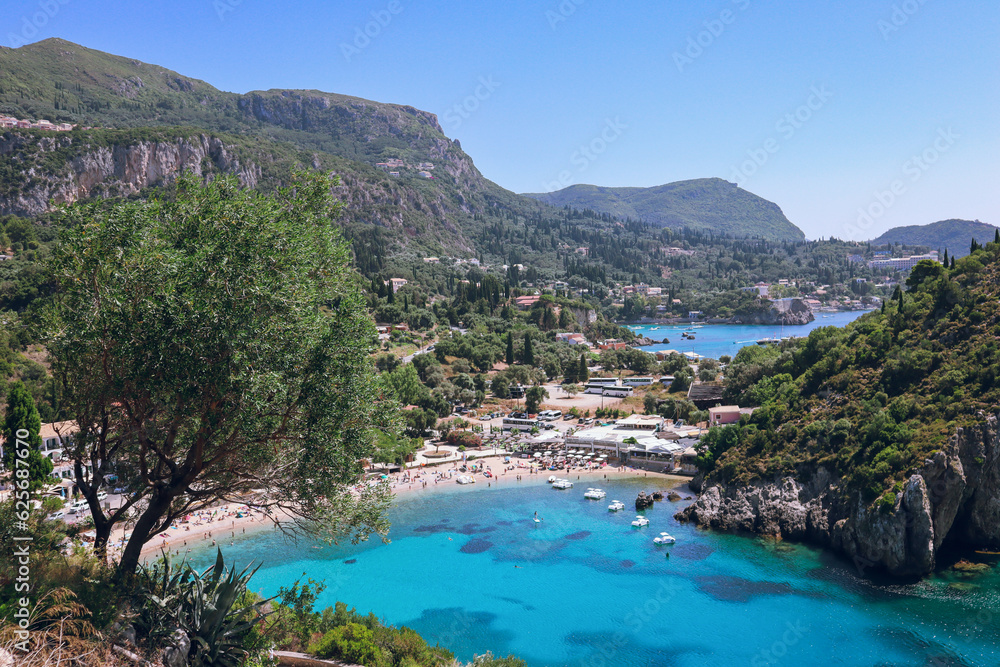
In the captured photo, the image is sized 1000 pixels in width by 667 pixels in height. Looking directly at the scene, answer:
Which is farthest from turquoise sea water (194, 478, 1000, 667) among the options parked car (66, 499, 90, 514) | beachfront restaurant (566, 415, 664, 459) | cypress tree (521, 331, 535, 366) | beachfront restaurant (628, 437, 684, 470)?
cypress tree (521, 331, 535, 366)

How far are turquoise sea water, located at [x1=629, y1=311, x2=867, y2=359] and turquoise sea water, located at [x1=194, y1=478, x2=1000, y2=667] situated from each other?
5863 cm

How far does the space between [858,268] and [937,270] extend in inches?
6256

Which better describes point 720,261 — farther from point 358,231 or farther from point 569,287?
point 358,231

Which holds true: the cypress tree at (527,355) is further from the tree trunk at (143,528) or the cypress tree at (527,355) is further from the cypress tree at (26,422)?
the tree trunk at (143,528)

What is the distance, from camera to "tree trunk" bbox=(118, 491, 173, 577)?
23.3 feet

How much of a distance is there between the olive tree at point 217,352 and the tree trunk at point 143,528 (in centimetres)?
2

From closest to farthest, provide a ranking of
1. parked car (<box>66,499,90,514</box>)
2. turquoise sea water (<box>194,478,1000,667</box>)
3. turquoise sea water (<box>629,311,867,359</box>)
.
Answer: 1. turquoise sea water (<box>194,478,1000,667</box>)
2. parked car (<box>66,499,90,514</box>)
3. turquoise sea water (<box>629,311,867,359</box>)

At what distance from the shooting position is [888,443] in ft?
79.1

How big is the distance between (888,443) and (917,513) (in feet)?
10.5

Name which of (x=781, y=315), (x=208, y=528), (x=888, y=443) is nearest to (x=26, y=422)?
(x=208, y=528)

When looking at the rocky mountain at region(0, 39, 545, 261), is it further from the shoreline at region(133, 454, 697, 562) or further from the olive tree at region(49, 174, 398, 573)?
the olive tree at region(49, 174, 398, 573)

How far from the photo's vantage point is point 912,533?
21.8 m

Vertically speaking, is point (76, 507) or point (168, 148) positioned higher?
point (168, 148)

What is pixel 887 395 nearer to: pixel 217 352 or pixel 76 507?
pixel 217 352
